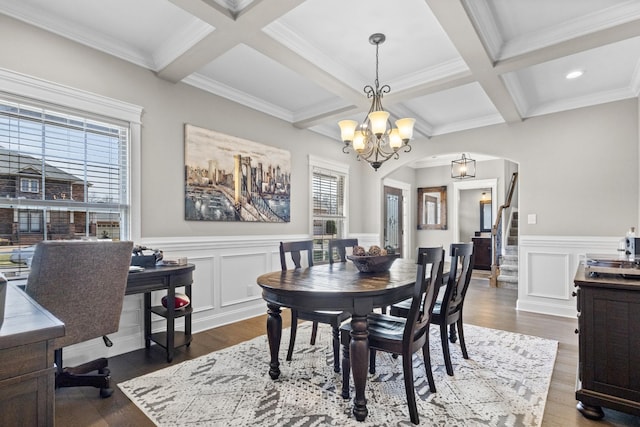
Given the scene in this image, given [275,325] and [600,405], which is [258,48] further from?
[600,405]

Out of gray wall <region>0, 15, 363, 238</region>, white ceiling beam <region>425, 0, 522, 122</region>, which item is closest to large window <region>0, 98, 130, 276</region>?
gray wall <region>0, 15, 363, 238</region>

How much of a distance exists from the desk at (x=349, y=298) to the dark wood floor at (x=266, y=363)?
1.47ft

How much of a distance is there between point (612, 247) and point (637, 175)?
33.3 inches

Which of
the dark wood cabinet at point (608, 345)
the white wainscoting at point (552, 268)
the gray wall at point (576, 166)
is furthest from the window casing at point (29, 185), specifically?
the white wainscoting at point (552, 268)

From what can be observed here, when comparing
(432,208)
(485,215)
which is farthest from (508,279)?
(485,215)

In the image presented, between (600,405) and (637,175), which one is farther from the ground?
(637,175)

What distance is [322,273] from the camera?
102 inches

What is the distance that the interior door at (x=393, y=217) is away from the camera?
726cm

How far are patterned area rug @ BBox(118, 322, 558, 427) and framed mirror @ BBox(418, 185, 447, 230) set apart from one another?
214 inches

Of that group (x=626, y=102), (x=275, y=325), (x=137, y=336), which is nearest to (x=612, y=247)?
(x=626, y=102)

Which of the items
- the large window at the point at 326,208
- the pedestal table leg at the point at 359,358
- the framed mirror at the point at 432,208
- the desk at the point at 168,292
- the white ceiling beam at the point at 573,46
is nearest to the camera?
the pedestal table leg at the point at 359,358

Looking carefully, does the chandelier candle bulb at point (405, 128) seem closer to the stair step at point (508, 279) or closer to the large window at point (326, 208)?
the large window at point (326, 208)

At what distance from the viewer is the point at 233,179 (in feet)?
12.6

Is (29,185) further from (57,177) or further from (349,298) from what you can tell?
(349,298)
